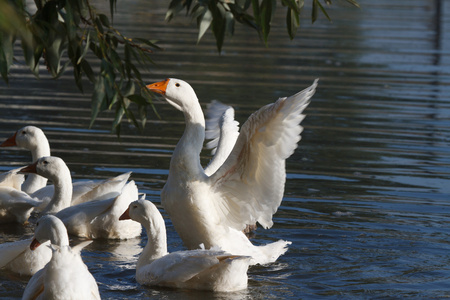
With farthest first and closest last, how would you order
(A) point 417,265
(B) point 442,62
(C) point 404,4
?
(C) point 404,4, (B) point 442,62, (A) point 417,265

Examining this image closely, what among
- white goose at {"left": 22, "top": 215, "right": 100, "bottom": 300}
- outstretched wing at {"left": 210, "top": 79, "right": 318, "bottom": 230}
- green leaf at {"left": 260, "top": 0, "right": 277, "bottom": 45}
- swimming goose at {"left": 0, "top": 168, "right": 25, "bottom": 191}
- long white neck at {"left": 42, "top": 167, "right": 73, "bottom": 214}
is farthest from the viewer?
swimming goose at {"left": 0, "top": 168, "right": 25, "bottom": 191}

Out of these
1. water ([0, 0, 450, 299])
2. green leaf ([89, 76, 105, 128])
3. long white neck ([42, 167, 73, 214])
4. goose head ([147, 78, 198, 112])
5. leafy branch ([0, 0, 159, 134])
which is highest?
leafy branch ([0, 0, 159, 134])

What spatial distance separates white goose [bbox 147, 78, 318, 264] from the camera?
6707mm

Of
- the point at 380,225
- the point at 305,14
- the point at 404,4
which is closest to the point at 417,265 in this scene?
the point at 380,225

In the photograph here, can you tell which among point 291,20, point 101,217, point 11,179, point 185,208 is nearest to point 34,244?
point 185,208

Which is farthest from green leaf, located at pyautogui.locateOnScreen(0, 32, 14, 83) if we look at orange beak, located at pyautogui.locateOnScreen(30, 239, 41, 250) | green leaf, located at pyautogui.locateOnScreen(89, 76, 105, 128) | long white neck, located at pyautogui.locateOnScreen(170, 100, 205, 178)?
long white neck, located at pyautogui.locateOnScreen(170, 100, 205, 178)

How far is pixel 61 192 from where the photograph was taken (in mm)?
8281

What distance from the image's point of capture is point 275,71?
59.6 ft

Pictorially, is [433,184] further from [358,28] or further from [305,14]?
[305,14]

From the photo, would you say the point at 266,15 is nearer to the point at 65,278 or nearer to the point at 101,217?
the point at 65,278

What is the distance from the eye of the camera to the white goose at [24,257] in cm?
663

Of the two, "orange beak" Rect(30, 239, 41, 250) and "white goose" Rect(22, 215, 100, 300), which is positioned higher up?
"white goose" Rect(22, 215, 100, 300)

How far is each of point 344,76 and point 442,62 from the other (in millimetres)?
3616

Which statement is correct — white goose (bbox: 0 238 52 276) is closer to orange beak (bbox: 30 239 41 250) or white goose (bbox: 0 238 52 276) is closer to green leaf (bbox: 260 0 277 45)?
orange beak (bbox: 30 239 41 250)
